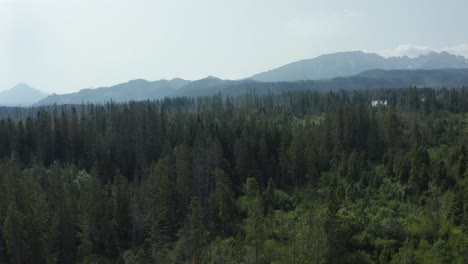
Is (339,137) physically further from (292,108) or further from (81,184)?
(292,108)

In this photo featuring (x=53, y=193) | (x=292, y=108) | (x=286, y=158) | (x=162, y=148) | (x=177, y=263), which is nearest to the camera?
(x=177, y=263)

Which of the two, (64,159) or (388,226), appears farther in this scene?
(64,159)

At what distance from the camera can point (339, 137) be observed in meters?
90.3

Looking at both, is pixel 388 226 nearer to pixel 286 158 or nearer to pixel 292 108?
pixel 286 158

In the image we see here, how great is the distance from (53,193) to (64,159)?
38082mm

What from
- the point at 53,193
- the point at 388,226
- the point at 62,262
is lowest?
the point at 62,262

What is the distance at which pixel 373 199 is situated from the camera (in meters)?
64.1

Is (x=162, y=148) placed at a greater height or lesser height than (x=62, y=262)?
greater

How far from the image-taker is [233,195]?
222ft

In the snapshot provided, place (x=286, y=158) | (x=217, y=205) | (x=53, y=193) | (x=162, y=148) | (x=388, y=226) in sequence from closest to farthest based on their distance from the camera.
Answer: (x=388, y=226) → (x=53, y=193) → (x=217, y=205) → (x=286, y=158) → (x=162, y=148)

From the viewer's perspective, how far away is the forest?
4531cm

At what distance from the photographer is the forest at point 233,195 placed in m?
45.3

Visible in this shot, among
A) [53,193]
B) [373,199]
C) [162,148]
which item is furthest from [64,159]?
[373,199]

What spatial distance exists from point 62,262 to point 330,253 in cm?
3318
